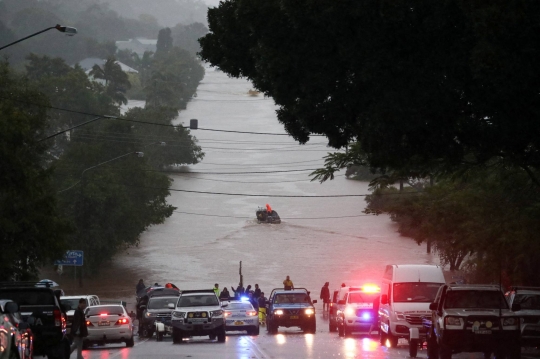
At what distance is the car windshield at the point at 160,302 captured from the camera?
36312mm

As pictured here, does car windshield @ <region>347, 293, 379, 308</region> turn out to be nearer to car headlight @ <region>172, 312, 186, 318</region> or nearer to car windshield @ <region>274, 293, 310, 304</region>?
car windshield @ <region>274, 293, 310, 304</region>

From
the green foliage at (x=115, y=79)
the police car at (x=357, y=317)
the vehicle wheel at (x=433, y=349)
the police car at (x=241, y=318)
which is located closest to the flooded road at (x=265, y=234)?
the green foliage at (x=115, y=79)

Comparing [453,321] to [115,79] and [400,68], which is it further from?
[115,79]

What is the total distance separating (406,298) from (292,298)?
1130 cm

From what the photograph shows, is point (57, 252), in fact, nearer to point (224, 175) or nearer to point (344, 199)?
point (344, 199)

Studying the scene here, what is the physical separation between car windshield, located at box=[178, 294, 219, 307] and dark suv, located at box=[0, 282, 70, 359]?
10545 mm

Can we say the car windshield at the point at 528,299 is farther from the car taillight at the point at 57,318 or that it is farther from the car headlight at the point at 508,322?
the car taillight at the point at 57,318

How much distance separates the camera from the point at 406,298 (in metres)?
27.0

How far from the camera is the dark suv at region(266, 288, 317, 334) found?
36.6 meters

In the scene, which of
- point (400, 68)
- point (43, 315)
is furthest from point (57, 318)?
point (400, 68)

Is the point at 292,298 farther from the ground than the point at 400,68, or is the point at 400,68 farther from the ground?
the point at 400,68

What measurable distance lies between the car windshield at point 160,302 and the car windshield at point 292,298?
4132 mm

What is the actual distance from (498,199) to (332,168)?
11.4 meters

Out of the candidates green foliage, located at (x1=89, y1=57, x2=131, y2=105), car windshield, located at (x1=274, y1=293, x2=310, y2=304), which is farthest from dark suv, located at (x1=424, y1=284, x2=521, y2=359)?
green foliage, located at (x1=89, y1=57, x2=131, y2=105)
